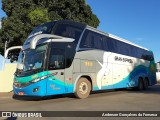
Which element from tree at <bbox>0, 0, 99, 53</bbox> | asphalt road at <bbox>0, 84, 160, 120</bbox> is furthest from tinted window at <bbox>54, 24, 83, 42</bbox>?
tree at <bbox>0, 0, 99, 53</bbox>

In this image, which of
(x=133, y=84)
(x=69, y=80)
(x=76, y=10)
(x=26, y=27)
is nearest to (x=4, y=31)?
(x=26, y=27)

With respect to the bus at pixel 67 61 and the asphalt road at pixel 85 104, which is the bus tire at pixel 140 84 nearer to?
the bus at pixel 67 61

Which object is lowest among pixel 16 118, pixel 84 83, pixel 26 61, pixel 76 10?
pixel 16 118

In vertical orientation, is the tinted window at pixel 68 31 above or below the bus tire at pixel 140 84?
above

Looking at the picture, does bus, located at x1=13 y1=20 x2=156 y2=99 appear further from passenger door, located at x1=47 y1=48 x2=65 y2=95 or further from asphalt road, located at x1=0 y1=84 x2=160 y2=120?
asphalt road, located at x1=0 y1=84 x2=160 y2=120

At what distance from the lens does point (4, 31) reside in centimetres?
2595

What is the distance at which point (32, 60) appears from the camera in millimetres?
12742

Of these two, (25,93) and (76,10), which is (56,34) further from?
(76,10)

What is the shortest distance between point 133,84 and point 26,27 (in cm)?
1114

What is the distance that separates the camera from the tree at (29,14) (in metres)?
24.9

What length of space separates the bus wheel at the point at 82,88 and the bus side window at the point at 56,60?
5.32 feet

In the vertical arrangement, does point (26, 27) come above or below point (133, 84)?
above

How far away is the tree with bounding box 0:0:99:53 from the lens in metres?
24.9

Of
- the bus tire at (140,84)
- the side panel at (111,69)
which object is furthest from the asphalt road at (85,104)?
the bus tire at (140,84)
